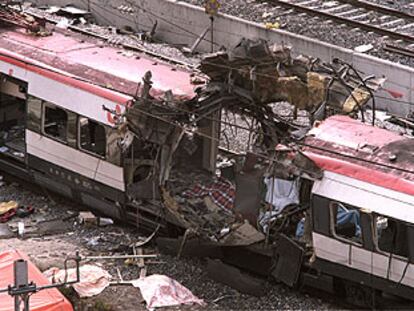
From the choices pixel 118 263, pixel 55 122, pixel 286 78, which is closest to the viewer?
pixel 286 78

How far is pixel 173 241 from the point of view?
664 inches

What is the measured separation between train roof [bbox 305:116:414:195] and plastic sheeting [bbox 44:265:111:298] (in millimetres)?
3767

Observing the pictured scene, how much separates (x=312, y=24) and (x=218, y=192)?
9217mm

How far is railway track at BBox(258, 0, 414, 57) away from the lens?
24000 mm

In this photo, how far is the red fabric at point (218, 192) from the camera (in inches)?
669

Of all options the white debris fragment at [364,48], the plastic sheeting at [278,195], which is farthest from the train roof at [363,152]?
the white debris fragment at [364,48]

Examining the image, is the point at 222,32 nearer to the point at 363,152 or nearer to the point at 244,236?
the point at 244,236

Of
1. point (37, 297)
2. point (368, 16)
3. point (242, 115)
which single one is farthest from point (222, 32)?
point (37, 297)

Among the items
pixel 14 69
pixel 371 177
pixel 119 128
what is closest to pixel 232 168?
pixel 119 128

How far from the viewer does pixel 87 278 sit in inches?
628

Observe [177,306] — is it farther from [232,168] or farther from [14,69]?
Result: [14,69]

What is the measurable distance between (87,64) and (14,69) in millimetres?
1480

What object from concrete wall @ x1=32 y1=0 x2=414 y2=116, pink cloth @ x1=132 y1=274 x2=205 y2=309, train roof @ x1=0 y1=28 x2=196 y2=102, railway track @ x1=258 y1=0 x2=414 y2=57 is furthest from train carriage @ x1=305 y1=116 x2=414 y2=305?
railway track @ x1=258 y1=0 x2=414 y2=57

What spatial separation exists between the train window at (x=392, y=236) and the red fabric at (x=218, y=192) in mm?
2992
